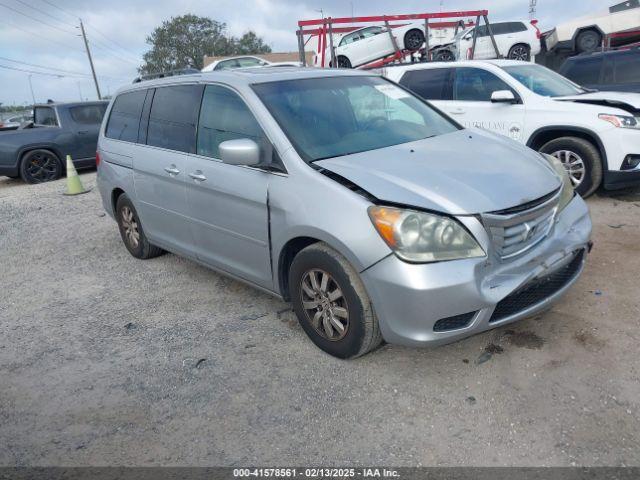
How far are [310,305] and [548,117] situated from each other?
462cm

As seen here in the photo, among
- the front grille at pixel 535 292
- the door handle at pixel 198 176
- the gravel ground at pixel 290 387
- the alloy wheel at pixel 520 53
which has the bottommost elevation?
the gravel ground at pixel 290 387

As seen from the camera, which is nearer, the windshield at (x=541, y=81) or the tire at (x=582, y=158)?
the tire at (x=582, y=158)

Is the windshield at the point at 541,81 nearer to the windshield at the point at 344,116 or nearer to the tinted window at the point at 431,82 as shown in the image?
the tinted window at the point at 431,82

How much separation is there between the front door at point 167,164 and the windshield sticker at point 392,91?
56.5 inches

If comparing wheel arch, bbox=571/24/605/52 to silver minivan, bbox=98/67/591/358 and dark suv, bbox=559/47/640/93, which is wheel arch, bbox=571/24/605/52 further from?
silver minivan, bbox=98/67/591/358

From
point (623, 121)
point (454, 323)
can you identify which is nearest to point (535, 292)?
point (454, 323)

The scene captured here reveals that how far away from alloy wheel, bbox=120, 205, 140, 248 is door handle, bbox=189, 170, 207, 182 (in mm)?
1575

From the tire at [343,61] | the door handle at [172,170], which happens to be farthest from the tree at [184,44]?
the door handle at [172,170]

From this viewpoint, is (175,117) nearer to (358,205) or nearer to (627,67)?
(358,205)

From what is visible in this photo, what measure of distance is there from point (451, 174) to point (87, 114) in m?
10.5

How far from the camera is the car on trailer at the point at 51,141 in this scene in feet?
34.1

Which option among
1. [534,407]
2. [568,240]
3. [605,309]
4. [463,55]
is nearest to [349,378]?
[534,407]

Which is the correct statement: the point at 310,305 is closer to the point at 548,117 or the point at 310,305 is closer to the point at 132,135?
the point at 132,135

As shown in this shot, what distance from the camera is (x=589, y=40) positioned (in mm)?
15492
